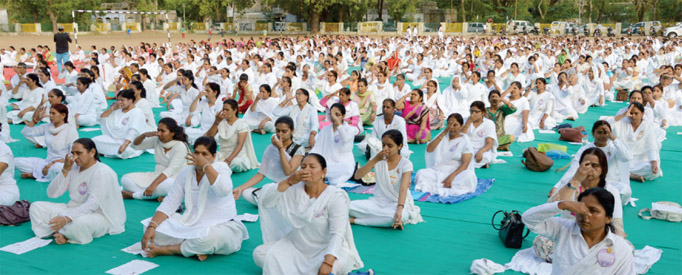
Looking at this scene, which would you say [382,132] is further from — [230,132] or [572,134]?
[572,134]

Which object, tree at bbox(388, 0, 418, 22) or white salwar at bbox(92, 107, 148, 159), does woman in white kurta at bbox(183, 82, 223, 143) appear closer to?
white salwar at bbox(92, 107, 148, 159)

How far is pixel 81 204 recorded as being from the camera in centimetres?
479

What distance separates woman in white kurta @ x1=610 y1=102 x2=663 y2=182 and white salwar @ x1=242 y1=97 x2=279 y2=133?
5.01 meters

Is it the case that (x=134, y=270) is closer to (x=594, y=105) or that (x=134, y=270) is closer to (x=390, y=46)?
(x=594, y=105)

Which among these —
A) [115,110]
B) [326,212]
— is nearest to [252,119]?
[115,110]

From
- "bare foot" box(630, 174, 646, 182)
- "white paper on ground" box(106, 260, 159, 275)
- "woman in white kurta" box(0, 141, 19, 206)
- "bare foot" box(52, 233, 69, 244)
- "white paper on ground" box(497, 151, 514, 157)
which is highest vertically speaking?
"woman in white kurta" box(0, 141, 19, 206)

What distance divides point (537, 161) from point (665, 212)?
76.9 inches

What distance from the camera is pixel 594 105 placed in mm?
12688

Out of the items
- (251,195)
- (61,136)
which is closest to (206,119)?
(61,136)

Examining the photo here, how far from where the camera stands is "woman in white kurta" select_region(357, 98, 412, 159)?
7059 mm

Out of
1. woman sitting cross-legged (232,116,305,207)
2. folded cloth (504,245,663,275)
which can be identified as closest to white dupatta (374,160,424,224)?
woman sitting cross-legged (232,116,305,207)

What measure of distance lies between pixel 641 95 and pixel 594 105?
4.78 m

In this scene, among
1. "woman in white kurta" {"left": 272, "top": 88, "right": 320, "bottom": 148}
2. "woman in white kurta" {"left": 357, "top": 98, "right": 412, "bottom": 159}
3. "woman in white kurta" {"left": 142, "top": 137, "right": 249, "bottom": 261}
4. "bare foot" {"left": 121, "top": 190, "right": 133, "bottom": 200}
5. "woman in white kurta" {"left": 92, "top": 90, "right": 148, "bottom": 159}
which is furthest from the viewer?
"woman in white kurta" {"left": 272, "top": 88, "right": 320, "bottom": 148}

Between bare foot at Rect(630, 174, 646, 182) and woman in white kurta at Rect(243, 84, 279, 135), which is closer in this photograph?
bare foot at Rect(630, 174, 646, 182)
